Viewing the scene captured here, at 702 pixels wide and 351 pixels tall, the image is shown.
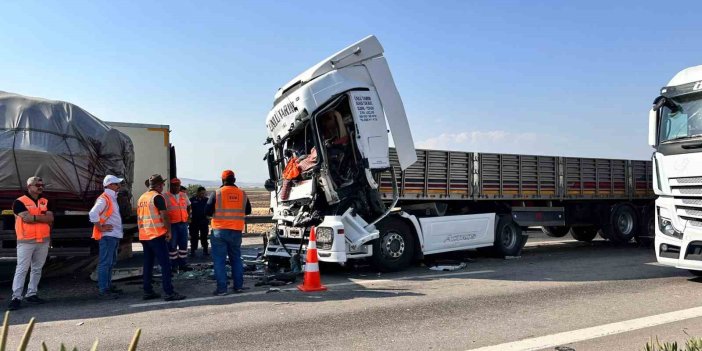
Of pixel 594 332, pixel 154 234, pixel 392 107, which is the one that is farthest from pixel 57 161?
pixel 594 332

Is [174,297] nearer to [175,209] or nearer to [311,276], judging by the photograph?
[311,276]

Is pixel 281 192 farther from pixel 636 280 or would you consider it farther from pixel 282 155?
pixel 636 280

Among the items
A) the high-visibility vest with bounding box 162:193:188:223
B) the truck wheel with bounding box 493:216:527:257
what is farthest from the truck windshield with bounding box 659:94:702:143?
the high-visibility vest with bounding box 162:193:188:223

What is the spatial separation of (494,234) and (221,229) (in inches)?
237

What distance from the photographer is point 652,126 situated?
30.0 ft

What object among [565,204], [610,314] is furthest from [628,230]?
[610,314]

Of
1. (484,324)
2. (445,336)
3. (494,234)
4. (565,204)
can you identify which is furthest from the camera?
(565,204)

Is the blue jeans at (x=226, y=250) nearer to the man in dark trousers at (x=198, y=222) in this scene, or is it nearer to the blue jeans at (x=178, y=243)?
the blue jeans at (x=178, y=243)

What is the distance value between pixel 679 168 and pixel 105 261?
844 cm

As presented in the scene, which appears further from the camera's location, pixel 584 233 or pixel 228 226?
pixel 584 233

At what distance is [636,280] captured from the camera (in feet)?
28.3

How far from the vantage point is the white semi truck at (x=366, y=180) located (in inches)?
359

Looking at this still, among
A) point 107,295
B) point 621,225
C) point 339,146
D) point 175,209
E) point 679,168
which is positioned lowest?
point 107,295

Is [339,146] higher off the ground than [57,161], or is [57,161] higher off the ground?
[339,146]
